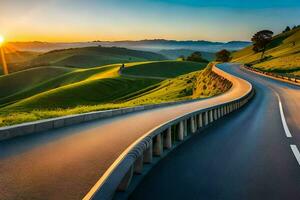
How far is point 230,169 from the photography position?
912 cm

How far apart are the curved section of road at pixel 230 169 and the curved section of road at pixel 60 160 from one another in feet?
3.48

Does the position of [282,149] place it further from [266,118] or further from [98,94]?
[98,94]

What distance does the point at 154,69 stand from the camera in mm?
132125

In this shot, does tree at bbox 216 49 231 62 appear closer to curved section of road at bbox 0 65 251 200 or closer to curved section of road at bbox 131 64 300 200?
curved section of road at bbox 131 64 300 200

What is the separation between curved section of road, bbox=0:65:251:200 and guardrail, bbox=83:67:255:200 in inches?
14.2

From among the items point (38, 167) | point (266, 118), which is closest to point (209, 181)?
point (38, 167)

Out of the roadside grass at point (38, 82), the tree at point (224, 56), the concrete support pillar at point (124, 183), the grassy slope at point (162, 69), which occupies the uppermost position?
the concrete support pillar at point (124, 183)

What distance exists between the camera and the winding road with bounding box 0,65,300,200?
6711 millimetres

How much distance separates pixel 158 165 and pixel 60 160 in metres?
2.51

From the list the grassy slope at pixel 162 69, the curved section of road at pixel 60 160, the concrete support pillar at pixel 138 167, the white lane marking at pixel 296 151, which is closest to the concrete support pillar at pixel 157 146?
the curved section of road at pixel 60 160

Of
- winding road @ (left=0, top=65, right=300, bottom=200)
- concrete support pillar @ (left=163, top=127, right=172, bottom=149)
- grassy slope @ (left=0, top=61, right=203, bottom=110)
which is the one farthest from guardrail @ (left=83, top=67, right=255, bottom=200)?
grassy slope @ (left=0, top=61, right=203, bottom=110)

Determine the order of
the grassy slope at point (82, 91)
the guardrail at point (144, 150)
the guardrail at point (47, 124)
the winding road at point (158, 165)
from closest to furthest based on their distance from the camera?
the guardrail at point (144, 150)
the winding road at point (158, 165)
the guardrail at point (47, 124)
the grassy slope at point (82, 91)

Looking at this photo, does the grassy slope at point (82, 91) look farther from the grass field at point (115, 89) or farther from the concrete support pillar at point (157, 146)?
the concrete support pillar at point (157, 146)

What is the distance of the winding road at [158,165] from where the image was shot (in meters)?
6.71
